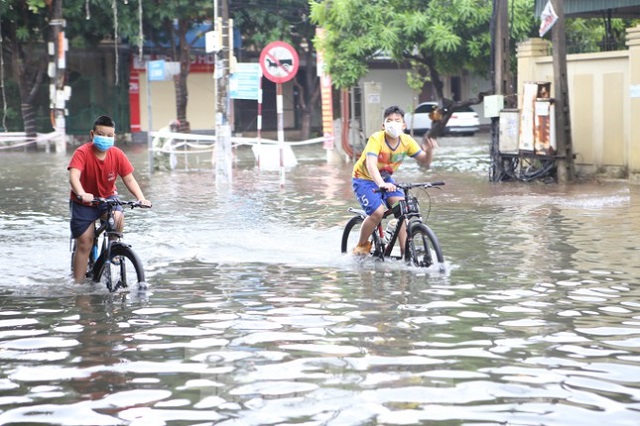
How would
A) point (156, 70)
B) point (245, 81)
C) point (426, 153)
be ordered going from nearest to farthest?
1. point (426, 153)
2. point (245, 81)
3. point (156, 70)

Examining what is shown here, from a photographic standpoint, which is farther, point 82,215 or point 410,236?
point 410,236

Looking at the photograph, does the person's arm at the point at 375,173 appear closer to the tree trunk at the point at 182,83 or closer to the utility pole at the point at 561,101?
the utility pole at the point at 561,101

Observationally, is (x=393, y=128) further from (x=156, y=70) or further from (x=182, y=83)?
(x=182, y=83)

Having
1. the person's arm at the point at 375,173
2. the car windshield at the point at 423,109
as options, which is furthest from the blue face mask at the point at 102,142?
the car windshield at the point at 423,109

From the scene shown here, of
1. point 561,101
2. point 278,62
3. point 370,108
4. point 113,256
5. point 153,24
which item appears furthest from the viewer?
point 153,24

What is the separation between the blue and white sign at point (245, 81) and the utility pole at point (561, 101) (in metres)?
7.10

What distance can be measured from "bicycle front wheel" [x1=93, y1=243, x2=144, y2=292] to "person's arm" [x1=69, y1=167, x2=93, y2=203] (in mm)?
A: 483

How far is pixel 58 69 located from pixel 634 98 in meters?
23.8

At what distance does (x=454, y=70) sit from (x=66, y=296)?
23900 millimetres

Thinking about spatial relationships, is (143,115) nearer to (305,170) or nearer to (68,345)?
(305,170)

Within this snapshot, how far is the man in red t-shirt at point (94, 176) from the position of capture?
10.6m

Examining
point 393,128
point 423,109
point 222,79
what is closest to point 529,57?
point 222,79

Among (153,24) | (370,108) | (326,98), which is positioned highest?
(153,24)

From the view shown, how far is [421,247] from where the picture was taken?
11711 mm
